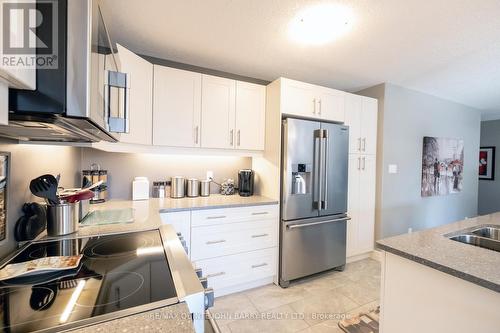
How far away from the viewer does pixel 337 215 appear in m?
2.54

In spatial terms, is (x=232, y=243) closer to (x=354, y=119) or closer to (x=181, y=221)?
(x=181, y=221)

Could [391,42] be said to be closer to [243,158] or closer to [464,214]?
[243,158]

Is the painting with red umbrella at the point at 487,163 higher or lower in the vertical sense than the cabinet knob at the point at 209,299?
higher

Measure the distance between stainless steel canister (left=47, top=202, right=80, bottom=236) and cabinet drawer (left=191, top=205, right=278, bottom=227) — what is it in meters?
0.90

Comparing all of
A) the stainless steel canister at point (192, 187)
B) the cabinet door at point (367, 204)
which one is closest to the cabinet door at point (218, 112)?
the stainless steel canister at point (192, 187)

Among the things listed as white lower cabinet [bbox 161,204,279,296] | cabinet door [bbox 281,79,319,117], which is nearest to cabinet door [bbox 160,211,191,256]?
white lower cabinet [bbox 161,204,279,296]

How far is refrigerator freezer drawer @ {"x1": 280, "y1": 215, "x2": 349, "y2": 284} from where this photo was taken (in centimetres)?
227

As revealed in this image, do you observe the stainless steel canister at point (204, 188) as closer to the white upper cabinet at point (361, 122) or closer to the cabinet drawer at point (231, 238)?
the cabinet drawer at point (231, 238)

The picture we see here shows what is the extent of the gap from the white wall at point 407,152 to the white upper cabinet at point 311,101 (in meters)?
0.78

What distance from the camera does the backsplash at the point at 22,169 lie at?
3.10 feet

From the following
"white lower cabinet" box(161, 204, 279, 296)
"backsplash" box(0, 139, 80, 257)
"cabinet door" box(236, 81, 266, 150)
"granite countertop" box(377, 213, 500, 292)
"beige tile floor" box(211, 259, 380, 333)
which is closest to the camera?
"granite countertop" box(377, 213, 500, 292)

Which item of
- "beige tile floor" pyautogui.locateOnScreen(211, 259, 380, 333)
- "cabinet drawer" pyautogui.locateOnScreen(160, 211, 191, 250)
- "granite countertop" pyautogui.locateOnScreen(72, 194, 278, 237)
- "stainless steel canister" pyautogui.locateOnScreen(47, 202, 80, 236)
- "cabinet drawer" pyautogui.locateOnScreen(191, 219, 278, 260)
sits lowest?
"beige tile floor" pyautogui.locateOnScreen(211, 259, 380, 333)

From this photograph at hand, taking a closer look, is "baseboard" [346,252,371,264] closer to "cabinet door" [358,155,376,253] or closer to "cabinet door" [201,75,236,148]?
"cabinet door" [358,155,376,253]

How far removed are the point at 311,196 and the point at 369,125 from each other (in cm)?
139
